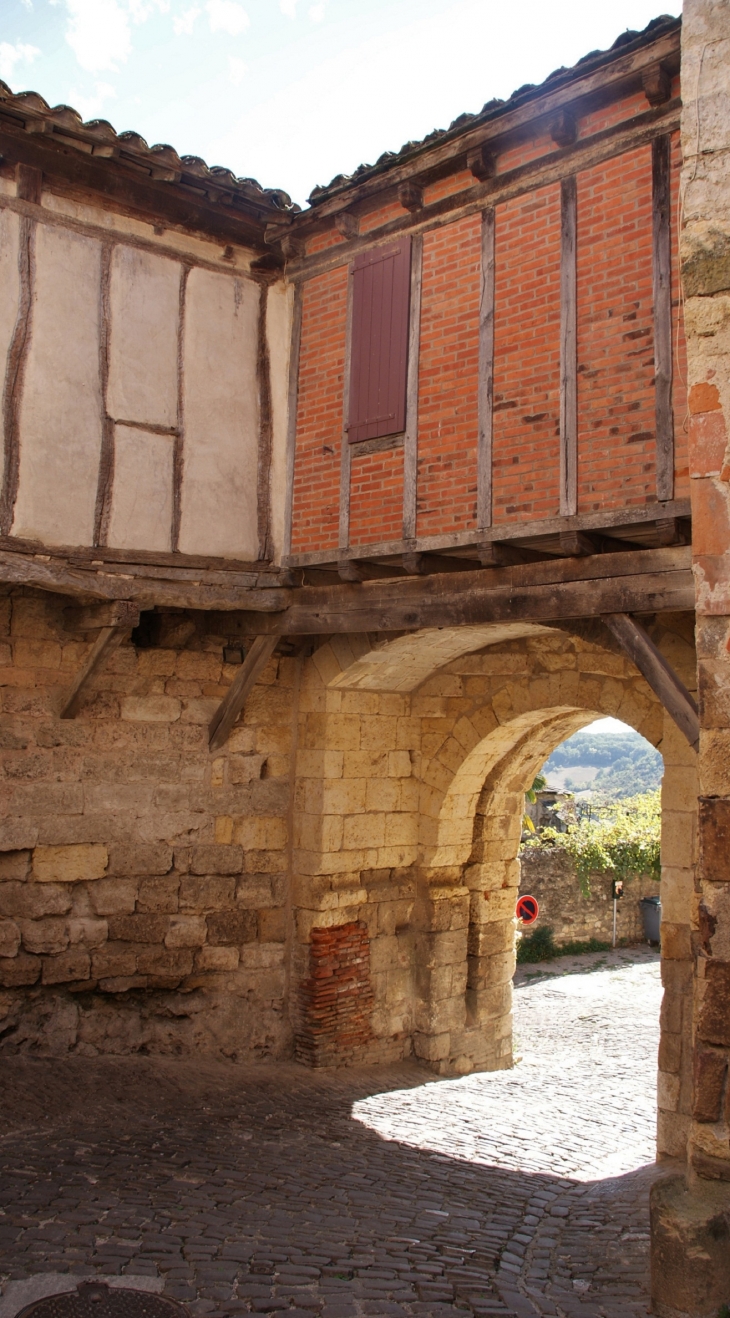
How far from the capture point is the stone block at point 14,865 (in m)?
7.17

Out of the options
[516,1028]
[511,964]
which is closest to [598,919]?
[516,1028]

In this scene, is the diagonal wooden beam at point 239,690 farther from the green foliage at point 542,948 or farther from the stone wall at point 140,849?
the green foliage at point 542,948

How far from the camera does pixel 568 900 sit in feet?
52.9

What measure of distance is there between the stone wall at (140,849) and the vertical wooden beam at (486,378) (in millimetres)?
2687

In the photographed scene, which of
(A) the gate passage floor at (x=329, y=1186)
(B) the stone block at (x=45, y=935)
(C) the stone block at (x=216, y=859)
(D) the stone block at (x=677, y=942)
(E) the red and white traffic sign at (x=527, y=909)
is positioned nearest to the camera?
(A) the gate passage floor at (x=329, y=1186)

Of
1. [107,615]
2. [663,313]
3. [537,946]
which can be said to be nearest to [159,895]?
[107,615]

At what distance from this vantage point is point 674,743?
661cm

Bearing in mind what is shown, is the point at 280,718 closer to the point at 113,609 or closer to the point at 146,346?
the point at 113,609

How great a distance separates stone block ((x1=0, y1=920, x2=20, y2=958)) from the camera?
713 centimetres

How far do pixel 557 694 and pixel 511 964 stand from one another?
3.03 m

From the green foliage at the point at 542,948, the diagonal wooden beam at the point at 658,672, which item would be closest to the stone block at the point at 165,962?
the diagonal wooden beam at the point at 658,672

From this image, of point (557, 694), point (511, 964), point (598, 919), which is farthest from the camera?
point (598, 919)

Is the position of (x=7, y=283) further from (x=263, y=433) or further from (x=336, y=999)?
(x=336, y=999)

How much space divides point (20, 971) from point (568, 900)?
10.7 metres
